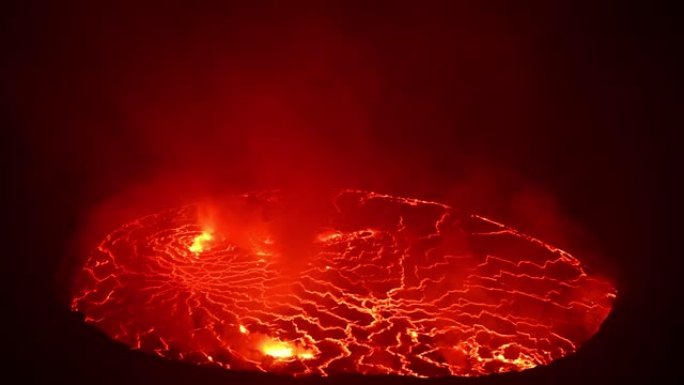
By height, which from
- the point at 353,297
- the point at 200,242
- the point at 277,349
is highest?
the point at 200,242

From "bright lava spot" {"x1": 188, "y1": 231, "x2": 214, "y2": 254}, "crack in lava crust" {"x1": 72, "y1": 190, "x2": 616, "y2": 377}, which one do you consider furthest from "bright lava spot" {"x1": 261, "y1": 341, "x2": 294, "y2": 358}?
Result: "bright lava spot" {"x1": 188, "y1": 231, "x2": 214, "y2": 254}

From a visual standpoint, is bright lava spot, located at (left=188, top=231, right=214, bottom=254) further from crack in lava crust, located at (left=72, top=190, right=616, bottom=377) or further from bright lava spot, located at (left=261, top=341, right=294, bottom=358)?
bright lava spot, located at (left=261, top=341, right=294, bottom=358)

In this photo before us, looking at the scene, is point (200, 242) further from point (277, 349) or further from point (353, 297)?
point (277, 349)

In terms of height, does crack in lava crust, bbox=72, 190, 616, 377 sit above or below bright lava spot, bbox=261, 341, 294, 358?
above

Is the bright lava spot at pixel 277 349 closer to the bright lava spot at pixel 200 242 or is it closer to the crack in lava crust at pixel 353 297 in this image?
the crack in lava crust at pixel 353 297

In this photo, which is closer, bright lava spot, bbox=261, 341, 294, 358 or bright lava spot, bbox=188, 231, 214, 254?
bright lava spot, bbox=261, 341, 294, 358

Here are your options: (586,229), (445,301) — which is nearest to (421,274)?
(445,301)

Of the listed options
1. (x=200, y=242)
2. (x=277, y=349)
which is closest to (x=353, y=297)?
(x=277, y=349)

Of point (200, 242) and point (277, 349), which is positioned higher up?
point (200, 242)

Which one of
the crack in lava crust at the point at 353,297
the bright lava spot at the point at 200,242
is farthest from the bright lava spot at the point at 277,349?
the bright lava spot at the point at 200,242
